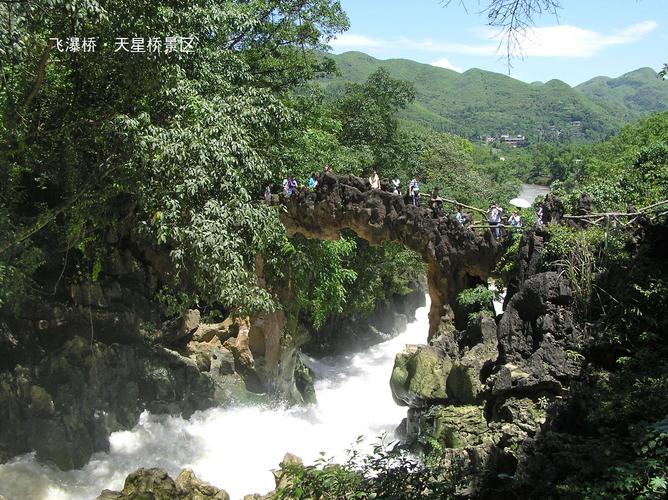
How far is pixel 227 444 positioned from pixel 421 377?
213 inches

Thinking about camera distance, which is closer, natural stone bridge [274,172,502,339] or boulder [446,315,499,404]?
boulder [446,315,499,404]

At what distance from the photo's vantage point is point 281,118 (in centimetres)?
1102

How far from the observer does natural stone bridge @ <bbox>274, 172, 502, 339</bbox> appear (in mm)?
13102

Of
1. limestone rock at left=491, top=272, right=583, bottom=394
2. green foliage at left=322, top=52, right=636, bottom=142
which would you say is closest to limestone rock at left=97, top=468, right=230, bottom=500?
limestone rock at left=491, top=272, right=583, bottom=394

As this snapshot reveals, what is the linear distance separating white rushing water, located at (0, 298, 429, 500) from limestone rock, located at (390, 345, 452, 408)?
1740 millimetres

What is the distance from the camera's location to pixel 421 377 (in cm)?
1158

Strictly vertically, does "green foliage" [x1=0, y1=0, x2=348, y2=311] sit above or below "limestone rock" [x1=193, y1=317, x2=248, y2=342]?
above

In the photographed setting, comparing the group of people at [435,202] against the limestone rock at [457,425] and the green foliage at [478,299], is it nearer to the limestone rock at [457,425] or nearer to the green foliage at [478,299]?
the green foliage at [478,299]

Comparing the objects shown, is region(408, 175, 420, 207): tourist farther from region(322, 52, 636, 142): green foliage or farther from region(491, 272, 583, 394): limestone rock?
region(322, 52, 636, 142): green foliage

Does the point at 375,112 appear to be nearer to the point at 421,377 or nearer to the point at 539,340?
the point at 421,377

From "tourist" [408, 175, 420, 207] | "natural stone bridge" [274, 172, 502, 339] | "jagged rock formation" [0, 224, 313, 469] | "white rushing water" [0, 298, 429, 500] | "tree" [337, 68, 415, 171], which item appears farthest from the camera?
"tree" [337, 68, 415, 171]

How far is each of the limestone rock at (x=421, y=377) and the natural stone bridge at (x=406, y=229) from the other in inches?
57.3

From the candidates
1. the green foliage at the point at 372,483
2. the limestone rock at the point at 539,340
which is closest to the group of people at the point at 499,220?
the limestone rock at the point at 539,340

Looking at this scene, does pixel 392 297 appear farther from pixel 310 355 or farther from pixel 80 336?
pixel 80 336
